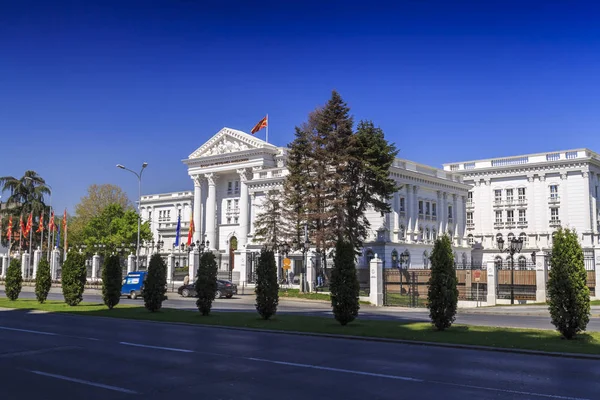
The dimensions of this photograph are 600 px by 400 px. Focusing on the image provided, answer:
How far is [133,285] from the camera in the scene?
41.4 metres

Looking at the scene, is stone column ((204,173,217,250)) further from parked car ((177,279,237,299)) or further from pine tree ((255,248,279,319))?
pine tree ((255,248,279,319))

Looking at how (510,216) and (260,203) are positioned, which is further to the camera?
(510,216)

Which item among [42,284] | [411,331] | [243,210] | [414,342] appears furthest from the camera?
[243,210]

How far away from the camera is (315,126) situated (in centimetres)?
4922

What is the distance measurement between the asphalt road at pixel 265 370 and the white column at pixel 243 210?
202 ft

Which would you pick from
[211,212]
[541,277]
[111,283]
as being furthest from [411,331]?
[211,212]

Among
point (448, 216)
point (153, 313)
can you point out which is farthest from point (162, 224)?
point (153, 313)

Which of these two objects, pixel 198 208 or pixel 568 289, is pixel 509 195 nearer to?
pixel 198 208

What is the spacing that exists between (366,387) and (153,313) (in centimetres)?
1750

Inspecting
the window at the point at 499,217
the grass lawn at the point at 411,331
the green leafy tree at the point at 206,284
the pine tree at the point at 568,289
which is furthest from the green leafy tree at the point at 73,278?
the window at the point at 499,217

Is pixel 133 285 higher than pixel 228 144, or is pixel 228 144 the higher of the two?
pixel 228 144

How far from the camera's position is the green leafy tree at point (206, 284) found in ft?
80.4

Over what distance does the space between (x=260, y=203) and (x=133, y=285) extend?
33.7 metres

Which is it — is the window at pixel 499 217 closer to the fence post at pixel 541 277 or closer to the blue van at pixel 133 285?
the fence post at pixel 541 277
